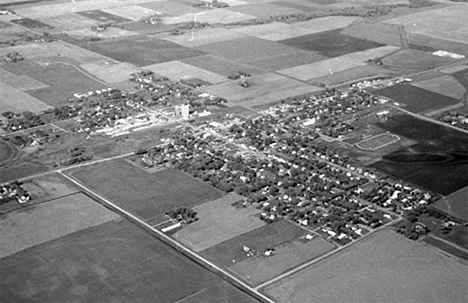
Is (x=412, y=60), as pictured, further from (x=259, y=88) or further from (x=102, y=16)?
(x=102, y=16)

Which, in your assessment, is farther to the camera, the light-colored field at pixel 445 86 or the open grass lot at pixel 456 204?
the light-colored field at pixel 445 86

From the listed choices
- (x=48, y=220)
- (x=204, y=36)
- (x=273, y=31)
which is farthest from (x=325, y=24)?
(x=48, y=220)

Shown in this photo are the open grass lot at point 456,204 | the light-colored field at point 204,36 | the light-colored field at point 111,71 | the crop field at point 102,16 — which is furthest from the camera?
the crop field at point 102,16

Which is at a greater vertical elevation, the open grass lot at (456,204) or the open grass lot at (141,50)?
the open grass lot at (456,204)

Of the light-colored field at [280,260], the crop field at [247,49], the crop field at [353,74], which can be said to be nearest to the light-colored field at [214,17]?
the crop field at [247,49]

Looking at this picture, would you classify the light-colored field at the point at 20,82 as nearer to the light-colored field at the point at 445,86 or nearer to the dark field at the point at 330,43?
the dark field at the point at 330,43

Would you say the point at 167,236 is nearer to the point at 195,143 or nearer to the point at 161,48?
the point at 195,143

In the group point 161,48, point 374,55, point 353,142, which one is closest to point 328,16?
point 374,55
